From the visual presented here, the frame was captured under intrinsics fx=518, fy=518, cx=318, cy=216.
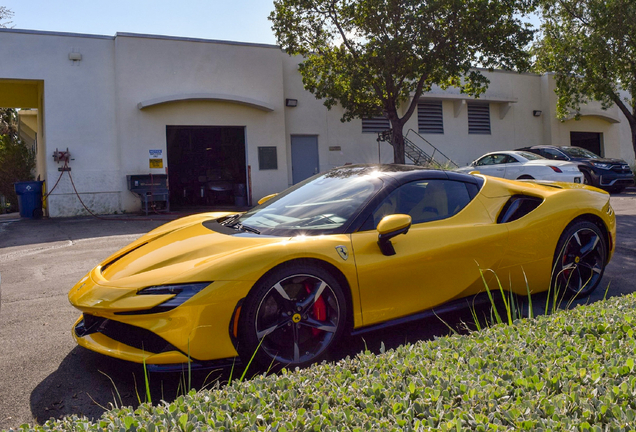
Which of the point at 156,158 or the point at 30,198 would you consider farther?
the point at 156,158

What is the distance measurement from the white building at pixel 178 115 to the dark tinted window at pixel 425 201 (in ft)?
44.7

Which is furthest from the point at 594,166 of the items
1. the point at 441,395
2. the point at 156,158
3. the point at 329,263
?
the point at 441,395

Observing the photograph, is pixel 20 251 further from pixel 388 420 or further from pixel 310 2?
pixel 310 2

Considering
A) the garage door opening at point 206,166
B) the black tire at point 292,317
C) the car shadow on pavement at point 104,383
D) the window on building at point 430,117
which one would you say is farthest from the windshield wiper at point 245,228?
the window on building at point 430,117

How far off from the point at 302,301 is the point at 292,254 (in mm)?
293

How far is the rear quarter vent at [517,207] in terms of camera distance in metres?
4.14

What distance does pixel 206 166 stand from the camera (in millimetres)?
22812

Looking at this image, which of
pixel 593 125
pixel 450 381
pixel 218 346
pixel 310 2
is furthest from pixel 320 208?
pixel 593 125

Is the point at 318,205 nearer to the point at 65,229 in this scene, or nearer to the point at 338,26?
the point at 65,229

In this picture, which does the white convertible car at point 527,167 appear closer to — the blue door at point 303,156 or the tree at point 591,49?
the blue door at point 303,156

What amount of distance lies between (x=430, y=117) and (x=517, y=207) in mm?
18298

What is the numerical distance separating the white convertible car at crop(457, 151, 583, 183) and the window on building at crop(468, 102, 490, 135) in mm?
7704

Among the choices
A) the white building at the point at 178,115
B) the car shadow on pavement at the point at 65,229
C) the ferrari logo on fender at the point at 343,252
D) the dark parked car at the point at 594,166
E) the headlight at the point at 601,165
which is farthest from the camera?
the headlight at the point at 601,165

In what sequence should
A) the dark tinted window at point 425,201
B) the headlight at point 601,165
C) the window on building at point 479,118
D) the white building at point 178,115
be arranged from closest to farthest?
1. the dark tinted window at point 425,201
2. the white building at point 178,115
3. the headlight at point 601,165
4. the window on building at point 479,118
